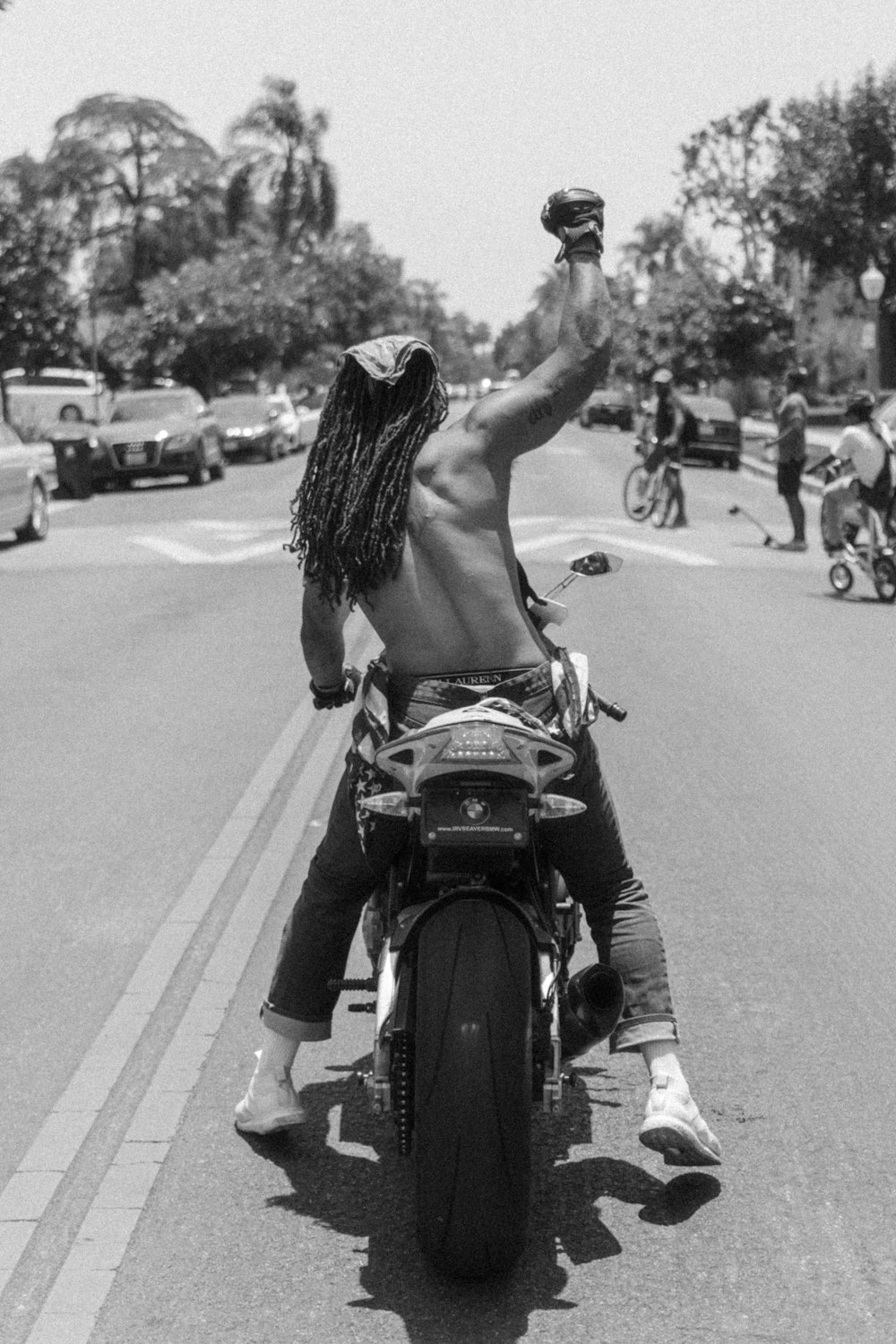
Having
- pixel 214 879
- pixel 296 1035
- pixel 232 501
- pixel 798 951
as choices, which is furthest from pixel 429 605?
pixel 232 501

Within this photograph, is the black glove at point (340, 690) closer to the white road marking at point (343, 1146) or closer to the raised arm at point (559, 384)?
the raised arm at point (559, 384)

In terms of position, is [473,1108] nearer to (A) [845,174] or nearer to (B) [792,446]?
(B) [792,446]

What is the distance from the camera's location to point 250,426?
137ft

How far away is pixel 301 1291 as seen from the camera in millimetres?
3818

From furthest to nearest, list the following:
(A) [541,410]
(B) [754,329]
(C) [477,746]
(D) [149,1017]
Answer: (B) [754,329], (D) [149,1017], (A) [541,410], (C) [477,746]

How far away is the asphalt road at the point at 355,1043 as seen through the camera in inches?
150

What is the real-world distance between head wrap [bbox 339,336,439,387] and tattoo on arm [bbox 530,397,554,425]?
260 millimetres

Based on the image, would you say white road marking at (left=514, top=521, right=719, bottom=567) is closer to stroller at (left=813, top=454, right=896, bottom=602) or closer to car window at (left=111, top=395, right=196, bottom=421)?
stroller at (left=813, top=454, right=896, bottom=602)

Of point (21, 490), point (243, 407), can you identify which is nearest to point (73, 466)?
point (21, 490)

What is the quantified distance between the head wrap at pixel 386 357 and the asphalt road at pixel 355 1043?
1.76 metres

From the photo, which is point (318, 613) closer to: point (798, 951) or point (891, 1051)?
point (891, 1051)

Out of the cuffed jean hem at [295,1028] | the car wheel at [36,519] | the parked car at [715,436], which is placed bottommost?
the parked car at [715,436]

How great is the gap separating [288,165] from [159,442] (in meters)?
48.4

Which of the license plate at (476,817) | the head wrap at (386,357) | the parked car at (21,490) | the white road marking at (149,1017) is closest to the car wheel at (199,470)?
the parked car at (21,490)
